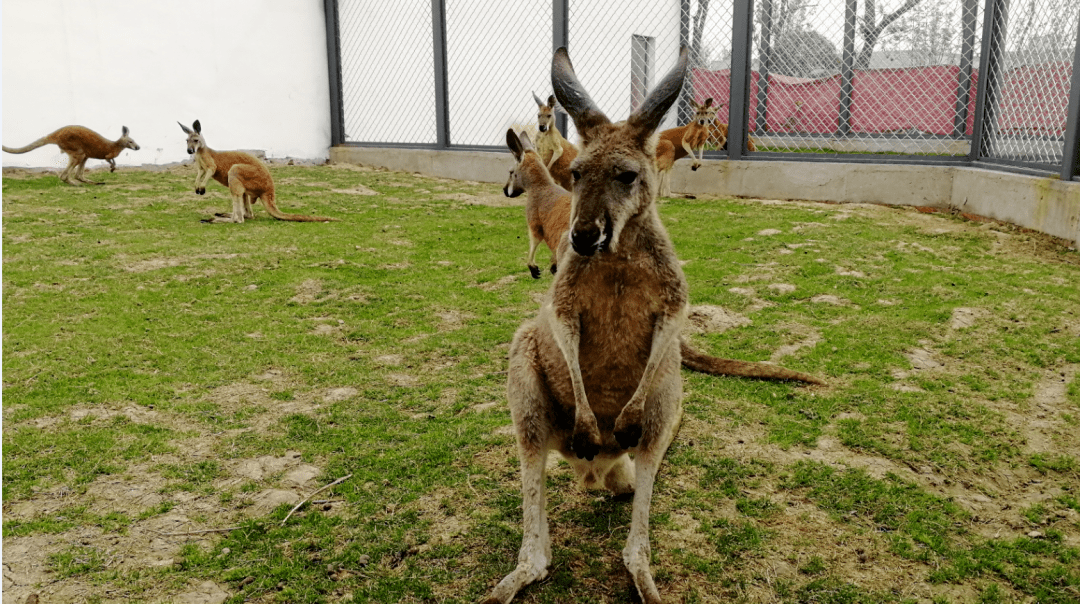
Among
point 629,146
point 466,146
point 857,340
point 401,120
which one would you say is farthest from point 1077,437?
point 401,120

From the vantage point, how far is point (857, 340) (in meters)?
3.75

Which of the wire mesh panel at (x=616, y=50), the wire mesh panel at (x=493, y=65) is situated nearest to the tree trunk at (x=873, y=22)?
the wire mesh panel at (x=616, y=50)

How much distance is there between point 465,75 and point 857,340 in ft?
27.4

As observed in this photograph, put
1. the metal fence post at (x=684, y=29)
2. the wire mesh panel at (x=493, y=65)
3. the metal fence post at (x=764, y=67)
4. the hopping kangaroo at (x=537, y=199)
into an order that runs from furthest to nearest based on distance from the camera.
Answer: the wire mesh panel at (x=493, y=65) → the metal fence post at (x=684, y=29) → the metal fence post at (x=764, y=67) → the hopping kangaroo at (x=537, y=199)

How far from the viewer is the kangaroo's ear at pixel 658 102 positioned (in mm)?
1961

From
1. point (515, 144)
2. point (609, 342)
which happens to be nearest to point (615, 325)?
point (609, 342)

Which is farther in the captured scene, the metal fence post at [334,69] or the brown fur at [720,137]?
the metal fence post at [334,69]

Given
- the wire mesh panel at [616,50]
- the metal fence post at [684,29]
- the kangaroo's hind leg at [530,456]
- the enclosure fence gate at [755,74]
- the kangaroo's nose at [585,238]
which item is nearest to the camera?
the kangaroo's nose at [585,238]

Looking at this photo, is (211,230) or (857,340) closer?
(857,340)

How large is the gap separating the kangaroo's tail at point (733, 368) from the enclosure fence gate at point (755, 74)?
148 inches

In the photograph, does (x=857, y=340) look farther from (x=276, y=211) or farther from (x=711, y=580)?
(x=276, y=211)

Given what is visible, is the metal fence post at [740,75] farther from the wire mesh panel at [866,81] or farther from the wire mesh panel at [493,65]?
the wire mesh panel at [493,65]

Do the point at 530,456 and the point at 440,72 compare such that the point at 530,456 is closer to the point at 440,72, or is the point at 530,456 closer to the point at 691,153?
the point at 691,153

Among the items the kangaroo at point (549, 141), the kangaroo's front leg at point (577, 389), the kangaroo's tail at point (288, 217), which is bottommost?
the kangaroo's front leg at point (577, 389)
